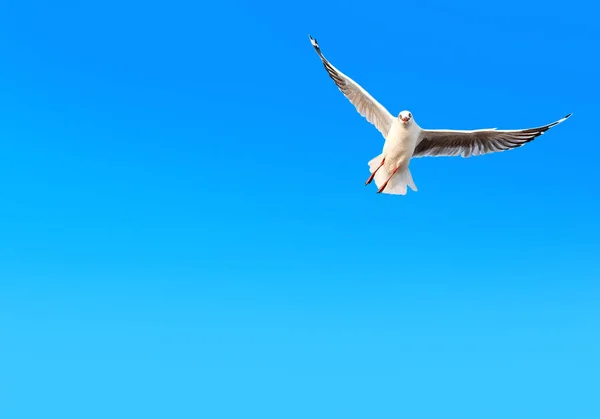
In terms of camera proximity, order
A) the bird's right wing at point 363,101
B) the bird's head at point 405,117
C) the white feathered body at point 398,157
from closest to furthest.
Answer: the bird's head at point 405,117 < the white feathered body at point 398,157 < the bird's right wing at point 363,101

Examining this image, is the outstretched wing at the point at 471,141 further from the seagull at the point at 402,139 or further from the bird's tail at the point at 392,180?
the bird's tail at the point at 392,180

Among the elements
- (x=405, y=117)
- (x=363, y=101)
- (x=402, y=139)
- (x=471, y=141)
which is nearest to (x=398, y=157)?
(x=402, y=139)

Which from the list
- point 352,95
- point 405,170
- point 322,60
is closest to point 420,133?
point 405,170

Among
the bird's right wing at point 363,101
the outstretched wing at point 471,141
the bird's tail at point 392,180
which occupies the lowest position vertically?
the bird's tail at point 392,180

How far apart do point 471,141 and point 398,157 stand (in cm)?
162

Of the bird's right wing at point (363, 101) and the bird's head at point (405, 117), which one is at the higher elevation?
the bird's right wing at point (363, 101)

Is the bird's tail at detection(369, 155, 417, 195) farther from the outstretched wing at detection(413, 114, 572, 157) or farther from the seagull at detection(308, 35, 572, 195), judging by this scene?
the outstretched wing at detection(413, 114, 572, 157)

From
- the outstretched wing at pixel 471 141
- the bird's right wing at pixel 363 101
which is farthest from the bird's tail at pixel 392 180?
the outstretched wing at pixel 471 141

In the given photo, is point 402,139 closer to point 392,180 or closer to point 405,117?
point 405,117

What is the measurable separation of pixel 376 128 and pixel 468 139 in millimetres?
1768

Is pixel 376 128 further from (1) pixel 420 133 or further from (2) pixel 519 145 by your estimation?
(2) pixel 519 145

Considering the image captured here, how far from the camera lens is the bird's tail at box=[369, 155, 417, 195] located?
11.6m

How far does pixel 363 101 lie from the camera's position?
465 inches

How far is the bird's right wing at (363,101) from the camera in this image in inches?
456
